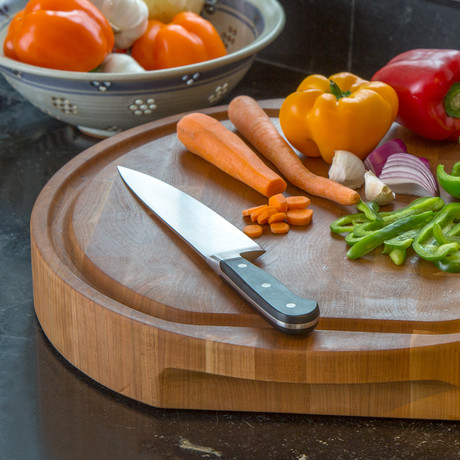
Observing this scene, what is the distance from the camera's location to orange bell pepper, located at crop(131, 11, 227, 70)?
63.9 inches

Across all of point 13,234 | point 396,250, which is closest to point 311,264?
point 396,250

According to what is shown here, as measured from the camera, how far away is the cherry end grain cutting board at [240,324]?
2.89 ft

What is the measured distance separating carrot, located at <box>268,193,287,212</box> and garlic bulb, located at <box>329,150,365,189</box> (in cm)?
12

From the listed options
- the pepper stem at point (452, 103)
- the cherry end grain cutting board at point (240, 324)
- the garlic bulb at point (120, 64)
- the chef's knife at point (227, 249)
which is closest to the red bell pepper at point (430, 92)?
the pepper stem at point (452, 103)

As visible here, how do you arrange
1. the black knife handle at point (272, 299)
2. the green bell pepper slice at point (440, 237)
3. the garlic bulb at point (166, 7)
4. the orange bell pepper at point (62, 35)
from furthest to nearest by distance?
the garlic bulb at point (166, 7), the orange bell pepper at point (62, 35), the green bell pepper slice at point (440, 237), the black knife handle at point (272, 299)

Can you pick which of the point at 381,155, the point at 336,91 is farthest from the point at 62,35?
the point at 381,155

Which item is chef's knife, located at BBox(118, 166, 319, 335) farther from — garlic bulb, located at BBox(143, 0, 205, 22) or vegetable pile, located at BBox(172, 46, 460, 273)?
garlic bulb, located at BBox(143, 0, 205, 22)

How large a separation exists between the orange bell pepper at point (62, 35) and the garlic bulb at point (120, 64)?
0.04 m

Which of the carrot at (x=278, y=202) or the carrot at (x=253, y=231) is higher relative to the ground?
the carrot at (x=278, y=202)

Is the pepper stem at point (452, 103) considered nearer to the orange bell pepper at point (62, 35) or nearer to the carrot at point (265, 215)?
the carrot at point (265, 215)

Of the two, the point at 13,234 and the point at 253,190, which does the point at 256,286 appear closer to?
the point at 253,190

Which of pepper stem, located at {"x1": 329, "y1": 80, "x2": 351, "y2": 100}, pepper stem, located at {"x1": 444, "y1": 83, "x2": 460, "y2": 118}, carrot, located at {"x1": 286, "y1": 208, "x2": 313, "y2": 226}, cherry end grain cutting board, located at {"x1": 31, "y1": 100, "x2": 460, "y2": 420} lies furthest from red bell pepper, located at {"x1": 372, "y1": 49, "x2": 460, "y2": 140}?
carrot, located at {"x1": 286, "y1": 208, "x2": 313, "y2": 226}

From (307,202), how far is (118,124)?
1.91 ft

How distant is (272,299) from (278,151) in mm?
484
